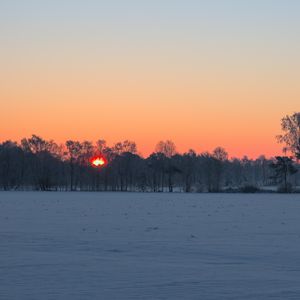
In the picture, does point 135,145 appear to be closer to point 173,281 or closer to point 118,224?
point 118,224

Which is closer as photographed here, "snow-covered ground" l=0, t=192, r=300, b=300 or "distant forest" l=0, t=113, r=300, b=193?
"snow-covered ground" l=0, t=192, r=300, b=300

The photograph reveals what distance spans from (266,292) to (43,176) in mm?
125540

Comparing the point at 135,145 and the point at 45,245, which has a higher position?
the point at 135,145

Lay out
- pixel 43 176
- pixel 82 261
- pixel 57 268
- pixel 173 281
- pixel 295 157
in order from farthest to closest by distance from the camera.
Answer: pixel 43 176, pixel 295 157, pixel 82 261, pixel 57 268, pixel 173 281

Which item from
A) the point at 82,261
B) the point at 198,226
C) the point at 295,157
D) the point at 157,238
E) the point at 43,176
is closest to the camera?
the point at 82,261

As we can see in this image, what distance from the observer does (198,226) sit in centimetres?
2264

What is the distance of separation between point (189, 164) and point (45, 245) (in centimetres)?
12428

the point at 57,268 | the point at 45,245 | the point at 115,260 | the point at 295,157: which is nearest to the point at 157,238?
the point at 45,245

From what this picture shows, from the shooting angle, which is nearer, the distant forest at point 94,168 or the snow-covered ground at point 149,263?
the snow-covered ground at point 149,263

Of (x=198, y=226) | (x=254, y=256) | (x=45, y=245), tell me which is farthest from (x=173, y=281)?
(x=198, y=226)

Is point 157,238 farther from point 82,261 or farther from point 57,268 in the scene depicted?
point 57,268

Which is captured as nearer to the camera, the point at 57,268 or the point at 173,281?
the point at 173,281

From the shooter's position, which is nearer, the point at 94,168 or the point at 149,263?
the point at 149,263

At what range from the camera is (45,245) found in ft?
52.3
